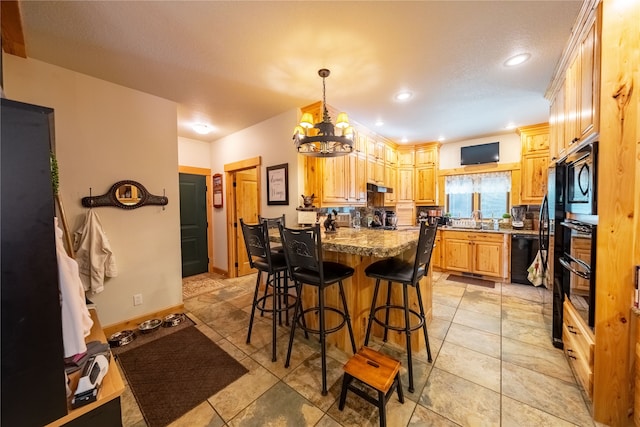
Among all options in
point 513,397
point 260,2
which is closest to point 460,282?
point 513,397

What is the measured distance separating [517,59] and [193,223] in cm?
Answer: 502

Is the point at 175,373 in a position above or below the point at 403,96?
below

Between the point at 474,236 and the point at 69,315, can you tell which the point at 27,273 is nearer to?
the point at 69,315

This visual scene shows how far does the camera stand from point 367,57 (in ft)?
6.95

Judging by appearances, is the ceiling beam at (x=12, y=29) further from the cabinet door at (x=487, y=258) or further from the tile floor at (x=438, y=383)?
the cabinet door at (x=487, y=258)

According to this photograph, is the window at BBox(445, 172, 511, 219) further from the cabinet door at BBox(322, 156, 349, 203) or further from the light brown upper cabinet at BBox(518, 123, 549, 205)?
the cabinet door at BBox(322, 156, 349, 203)

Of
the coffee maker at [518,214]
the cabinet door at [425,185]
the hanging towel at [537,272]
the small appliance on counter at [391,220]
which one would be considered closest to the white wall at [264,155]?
the small appliance on counter at [391,220]

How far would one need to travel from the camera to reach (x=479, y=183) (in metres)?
4.84

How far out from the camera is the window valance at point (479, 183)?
4.61 meters

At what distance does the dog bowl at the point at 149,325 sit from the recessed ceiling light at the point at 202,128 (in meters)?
2.72

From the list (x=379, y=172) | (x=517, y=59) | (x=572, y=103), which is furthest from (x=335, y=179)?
(x=572, y=103)

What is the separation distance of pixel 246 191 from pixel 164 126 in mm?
1892

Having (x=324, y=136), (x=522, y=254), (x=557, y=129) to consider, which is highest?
(x=557, y=129)

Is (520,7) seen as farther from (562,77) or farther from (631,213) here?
(631,213)
